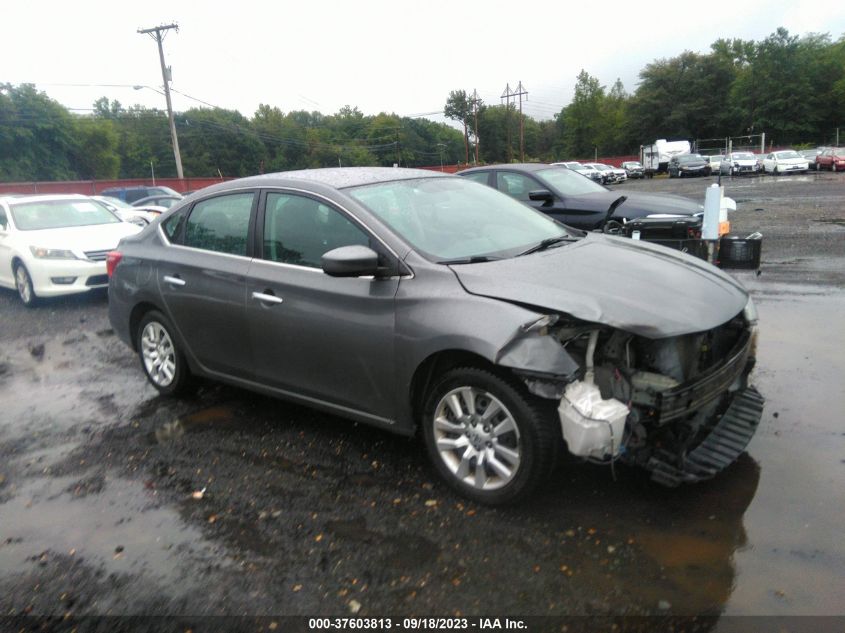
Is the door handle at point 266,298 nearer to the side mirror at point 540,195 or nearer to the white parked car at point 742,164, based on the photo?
the side mirror at point 540,195

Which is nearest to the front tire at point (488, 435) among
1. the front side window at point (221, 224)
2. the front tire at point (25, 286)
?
the front side window at point (221, 224)

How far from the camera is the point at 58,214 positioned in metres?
11.0

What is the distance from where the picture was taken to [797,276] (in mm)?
8953

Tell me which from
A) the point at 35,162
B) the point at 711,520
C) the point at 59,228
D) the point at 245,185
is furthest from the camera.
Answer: the point at 35,162

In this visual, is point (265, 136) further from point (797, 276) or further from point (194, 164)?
point (797, 276)

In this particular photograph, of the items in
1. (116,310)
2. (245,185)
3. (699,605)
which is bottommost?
Answer: (699,605)

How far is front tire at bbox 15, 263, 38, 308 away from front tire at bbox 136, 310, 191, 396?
531 cm

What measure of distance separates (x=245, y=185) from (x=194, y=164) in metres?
82.5

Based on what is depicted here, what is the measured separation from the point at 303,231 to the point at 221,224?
2.87 ft

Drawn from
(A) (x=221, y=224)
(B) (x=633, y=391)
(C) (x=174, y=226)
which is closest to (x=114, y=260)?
(C) (x=174, y=226)

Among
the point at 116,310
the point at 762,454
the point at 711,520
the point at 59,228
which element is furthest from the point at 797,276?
the point at 59,228

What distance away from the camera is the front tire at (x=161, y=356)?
17.6 feet

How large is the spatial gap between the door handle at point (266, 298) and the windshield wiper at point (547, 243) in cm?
153

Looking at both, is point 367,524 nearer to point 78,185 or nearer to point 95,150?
point 78,185
